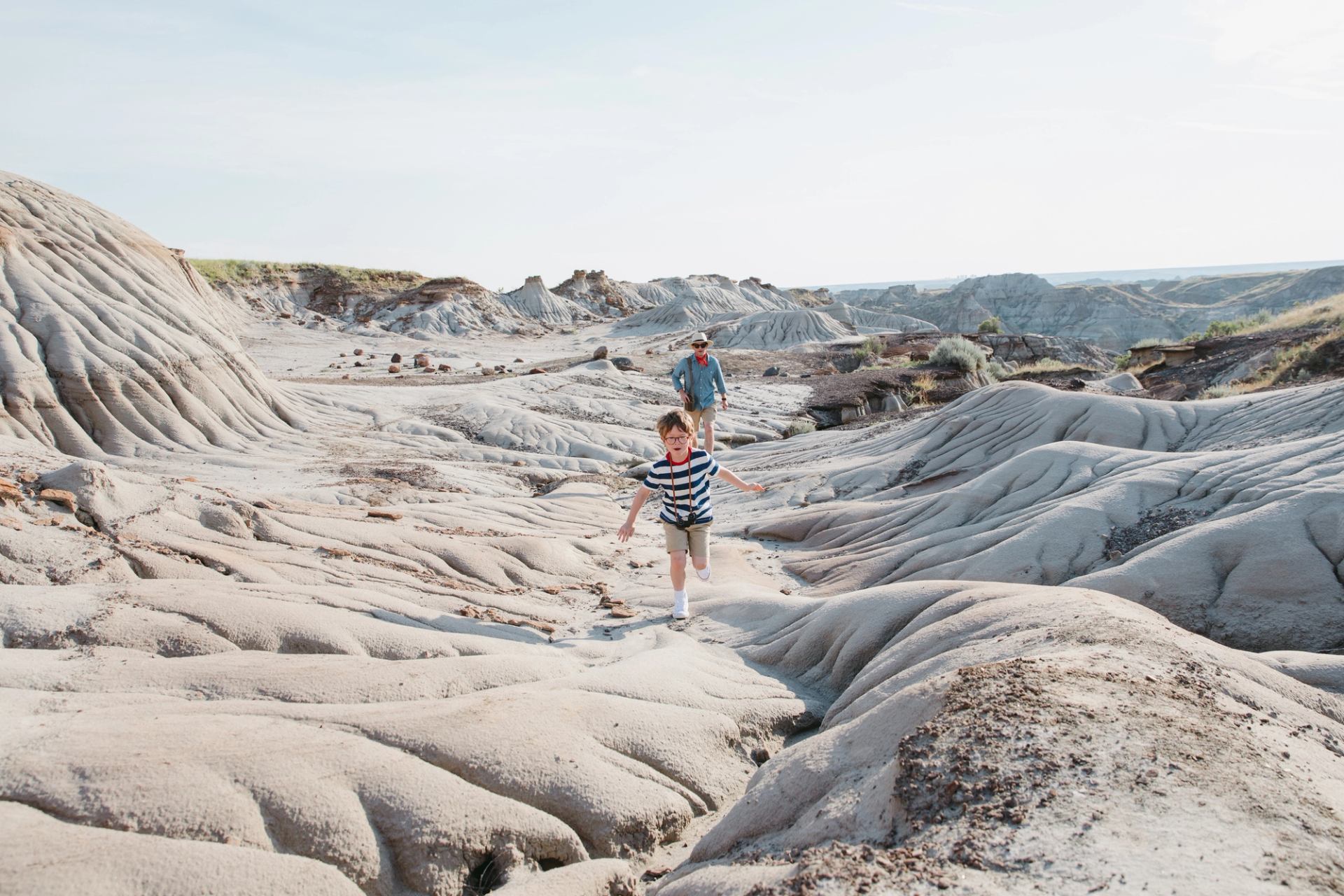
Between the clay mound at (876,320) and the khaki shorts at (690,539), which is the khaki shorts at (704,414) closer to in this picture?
the khaki shorts at (690,539)

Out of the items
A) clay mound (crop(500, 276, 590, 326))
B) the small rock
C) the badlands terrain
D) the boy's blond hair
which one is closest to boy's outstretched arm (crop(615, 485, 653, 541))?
the boy's blond hair

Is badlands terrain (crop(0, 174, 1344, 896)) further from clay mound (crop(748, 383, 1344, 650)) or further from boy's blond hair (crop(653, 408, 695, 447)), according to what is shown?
boy's blond hair (crop(653, 408, 695, 447))

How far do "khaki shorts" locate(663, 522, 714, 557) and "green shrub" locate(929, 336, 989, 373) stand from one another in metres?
18.3

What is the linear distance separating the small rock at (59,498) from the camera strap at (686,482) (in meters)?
3.52

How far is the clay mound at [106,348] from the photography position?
996 cm

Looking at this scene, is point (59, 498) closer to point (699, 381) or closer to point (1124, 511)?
point (699, 381)

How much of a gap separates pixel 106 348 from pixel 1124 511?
11.4 metres

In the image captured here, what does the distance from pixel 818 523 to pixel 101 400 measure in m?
8.64

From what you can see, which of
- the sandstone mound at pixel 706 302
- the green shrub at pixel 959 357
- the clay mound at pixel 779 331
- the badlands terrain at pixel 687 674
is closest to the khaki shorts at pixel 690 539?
the badlands terrain at pixel 687 674

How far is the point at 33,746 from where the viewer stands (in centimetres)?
284

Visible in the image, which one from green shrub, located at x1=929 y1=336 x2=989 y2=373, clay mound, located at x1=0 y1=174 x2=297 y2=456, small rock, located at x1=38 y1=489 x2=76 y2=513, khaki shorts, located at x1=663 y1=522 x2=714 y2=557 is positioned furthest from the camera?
green shrub, located at x1=929 y1=336 x2=989 y2=373

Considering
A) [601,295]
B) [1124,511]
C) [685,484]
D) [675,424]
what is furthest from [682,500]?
[601,295]

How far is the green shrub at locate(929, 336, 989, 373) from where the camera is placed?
23.0 metres

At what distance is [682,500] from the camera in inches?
231
